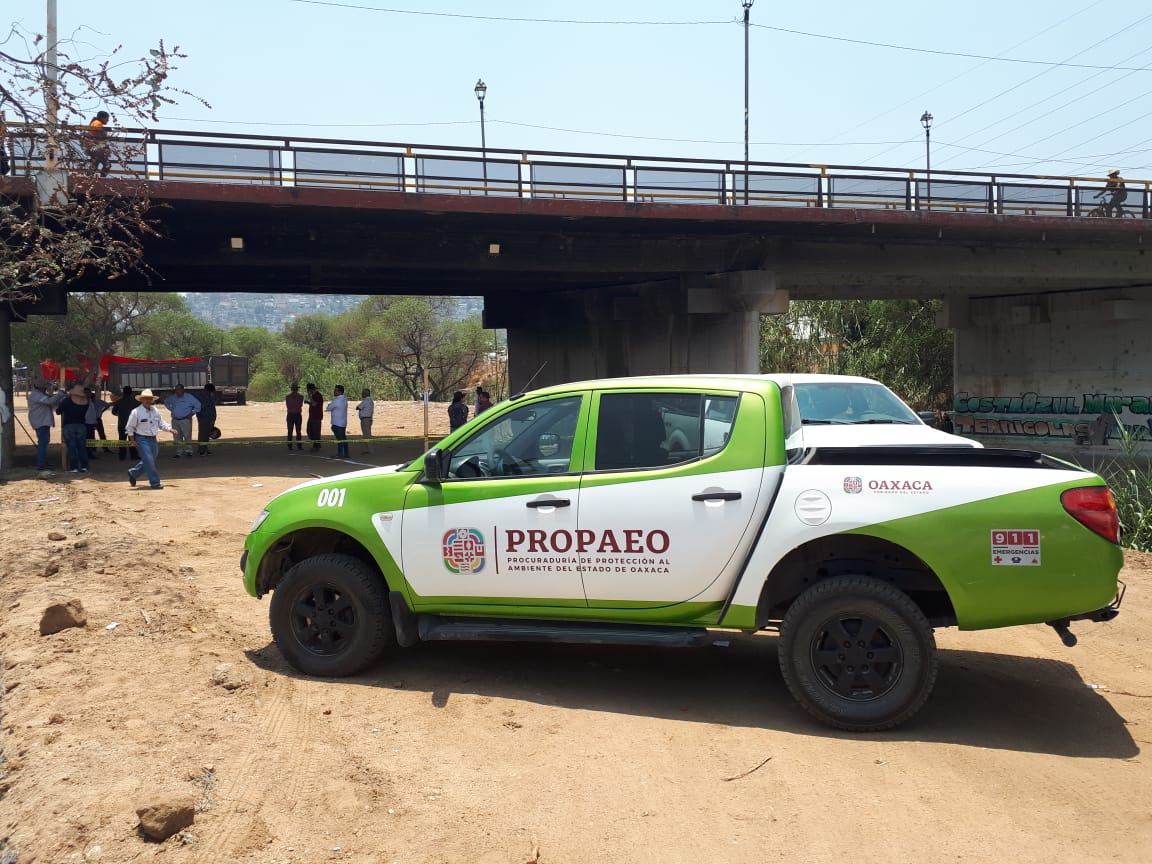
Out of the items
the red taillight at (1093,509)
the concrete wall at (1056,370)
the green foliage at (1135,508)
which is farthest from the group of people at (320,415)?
the concrete wall at (1056,370)

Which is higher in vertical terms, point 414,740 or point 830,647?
point 830,647

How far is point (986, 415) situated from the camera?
3800 cm

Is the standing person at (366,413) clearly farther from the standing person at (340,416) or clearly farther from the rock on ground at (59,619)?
the rock on ground at (59,619)

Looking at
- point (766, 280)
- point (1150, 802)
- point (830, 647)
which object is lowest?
point (1150, 802)

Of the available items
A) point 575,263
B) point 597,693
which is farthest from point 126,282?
point 597,693

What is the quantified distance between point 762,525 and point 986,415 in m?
35.0

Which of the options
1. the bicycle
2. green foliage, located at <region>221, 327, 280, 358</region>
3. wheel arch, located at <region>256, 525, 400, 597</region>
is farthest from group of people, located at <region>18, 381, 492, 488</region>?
green foliage, located at <region>221, 327, 280, 358</region>

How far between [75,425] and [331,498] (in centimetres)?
1651

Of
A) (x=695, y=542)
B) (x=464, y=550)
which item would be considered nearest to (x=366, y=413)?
(x=464, y=550)

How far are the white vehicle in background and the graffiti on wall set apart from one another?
2257 centimetres

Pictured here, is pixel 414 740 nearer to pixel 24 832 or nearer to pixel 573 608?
pixel 573 608

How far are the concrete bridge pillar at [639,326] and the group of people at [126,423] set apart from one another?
8.50m

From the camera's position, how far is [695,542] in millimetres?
5926

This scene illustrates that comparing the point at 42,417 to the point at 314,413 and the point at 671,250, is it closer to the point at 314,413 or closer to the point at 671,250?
the point at 314,413
